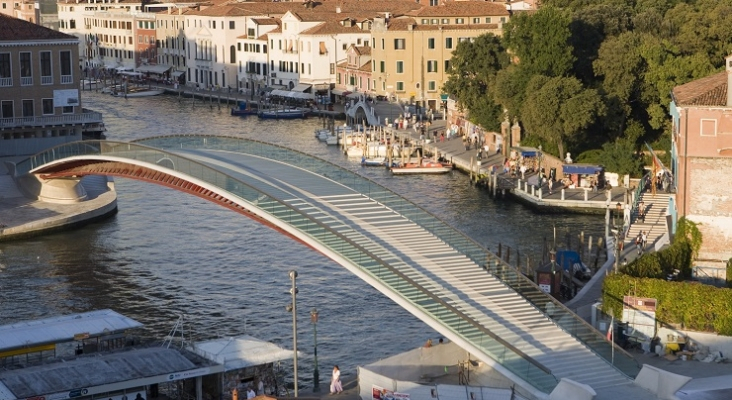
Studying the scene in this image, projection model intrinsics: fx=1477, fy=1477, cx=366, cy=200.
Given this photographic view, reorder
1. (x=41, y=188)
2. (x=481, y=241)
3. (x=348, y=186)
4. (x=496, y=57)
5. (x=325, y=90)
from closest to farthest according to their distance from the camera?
(x=348, y=186)
(x=481, y=241)
(x=41, y=188)
(x=496, y=57)
(x=325, y=90)

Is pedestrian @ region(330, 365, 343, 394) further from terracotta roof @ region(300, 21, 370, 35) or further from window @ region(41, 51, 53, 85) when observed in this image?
terracotta roof @ region(300, 21, 370, 35)

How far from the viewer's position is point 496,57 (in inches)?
2395

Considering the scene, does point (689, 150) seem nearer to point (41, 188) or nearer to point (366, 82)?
point (41, 188)

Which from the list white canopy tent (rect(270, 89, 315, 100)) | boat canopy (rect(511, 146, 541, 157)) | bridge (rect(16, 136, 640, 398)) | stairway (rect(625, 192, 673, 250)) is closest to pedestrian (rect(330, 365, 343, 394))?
bridge (rect(16, 136, 640, 398))

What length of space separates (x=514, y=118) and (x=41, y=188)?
61.7 feet

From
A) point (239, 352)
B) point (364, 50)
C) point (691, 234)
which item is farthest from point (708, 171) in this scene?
point (364, 50)

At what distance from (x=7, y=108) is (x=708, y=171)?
27.2 m

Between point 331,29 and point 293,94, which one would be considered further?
point 331,29

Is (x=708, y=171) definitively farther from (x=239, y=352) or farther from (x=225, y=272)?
(x=225, y=272)

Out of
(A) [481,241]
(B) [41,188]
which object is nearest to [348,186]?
(A) [481,241]

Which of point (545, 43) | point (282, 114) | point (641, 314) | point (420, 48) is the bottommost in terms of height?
point (641, 314)

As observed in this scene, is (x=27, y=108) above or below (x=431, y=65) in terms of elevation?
below

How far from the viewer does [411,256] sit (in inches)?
1072

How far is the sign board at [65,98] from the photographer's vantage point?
2023 inches
